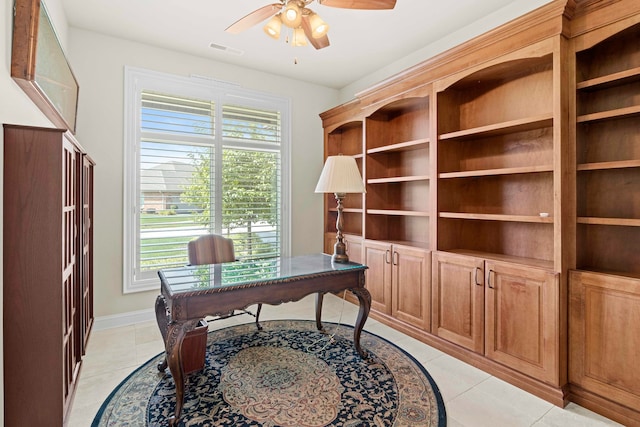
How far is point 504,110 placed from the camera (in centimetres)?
275

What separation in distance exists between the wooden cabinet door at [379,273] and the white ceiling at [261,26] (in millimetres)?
2179

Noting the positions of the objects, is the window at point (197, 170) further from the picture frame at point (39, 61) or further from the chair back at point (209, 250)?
the picture frame at point (39, 61)

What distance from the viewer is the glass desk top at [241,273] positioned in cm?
200

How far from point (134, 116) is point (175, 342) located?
2.66 metres

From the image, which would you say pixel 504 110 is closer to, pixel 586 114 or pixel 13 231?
pixel 586 114

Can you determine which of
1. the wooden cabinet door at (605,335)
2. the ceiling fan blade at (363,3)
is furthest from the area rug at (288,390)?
the ceiling fan blade at (363,3)

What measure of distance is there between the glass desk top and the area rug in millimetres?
763

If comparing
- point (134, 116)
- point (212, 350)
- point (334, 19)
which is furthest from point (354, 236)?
point (134, 116)

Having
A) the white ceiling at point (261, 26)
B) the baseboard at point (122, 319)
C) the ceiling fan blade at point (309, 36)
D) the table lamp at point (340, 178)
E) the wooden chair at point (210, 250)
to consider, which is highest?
the white ceiling at point (261, 26)

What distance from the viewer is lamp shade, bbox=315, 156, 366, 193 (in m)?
2.57

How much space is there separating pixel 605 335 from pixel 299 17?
9.18 feet

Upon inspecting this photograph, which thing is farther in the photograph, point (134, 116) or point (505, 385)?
point (134, 116)

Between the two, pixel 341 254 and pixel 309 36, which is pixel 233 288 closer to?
pixel 341 254

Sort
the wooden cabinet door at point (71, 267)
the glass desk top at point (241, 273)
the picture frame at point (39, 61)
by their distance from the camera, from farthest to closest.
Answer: the glass desk top at point (241, 273)
the wooden cabinet door at point (71, 267)
the picture frame at point (39, 61)
